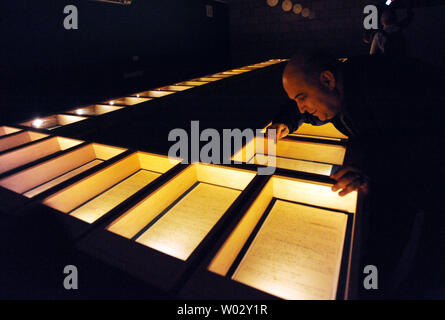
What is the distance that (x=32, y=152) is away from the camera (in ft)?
4.82

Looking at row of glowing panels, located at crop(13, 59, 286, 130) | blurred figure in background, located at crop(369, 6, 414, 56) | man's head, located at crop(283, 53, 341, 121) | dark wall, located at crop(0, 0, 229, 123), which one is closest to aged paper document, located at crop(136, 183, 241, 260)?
man's head, located at crop(283, 53, 341, 121)

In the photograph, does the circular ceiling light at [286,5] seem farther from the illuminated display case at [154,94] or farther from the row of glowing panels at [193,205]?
the row of glowing panels at [193,205]

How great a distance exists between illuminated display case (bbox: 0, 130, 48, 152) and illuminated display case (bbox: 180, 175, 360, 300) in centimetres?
153

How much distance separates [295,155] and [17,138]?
5.97ft

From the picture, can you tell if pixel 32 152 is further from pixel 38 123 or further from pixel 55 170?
pixel 38 123

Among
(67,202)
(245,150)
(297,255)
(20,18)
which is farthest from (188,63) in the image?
(297,255)

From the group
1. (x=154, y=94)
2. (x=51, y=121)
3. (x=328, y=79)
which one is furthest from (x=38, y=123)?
(x=328, y=79)

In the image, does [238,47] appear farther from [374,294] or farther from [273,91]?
[374,294]

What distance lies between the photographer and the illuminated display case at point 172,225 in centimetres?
65

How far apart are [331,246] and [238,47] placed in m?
7.84

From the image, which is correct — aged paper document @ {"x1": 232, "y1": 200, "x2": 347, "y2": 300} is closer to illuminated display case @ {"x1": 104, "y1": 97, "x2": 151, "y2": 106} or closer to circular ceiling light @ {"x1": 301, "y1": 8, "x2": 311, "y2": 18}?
illuminated display case @ {"x1": 104, "y1": 97, "x2": 151, "y2": 106}
